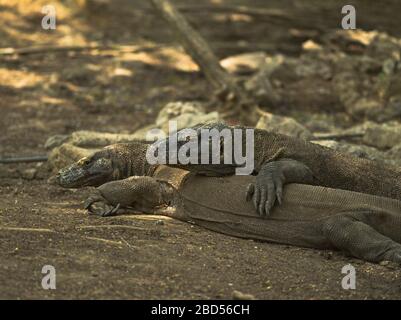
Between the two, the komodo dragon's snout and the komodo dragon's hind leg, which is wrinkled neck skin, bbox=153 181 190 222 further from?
the komodo dragon's hind leg

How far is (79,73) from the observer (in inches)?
479

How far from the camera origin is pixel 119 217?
22.2 feet

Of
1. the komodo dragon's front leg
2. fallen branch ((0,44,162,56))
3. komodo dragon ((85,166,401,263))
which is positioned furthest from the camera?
fallen branch ((0,44,162,56))

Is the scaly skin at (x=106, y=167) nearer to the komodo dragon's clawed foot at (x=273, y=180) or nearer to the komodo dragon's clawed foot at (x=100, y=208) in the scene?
the komodo dragon's clawed foot at (x=100, y=208)

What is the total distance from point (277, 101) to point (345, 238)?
5676 mm

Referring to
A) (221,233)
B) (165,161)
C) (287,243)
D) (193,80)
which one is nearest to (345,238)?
(287,243)

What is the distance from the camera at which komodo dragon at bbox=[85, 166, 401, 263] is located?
19.8 ft

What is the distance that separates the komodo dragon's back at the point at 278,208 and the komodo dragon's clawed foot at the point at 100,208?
58 cm

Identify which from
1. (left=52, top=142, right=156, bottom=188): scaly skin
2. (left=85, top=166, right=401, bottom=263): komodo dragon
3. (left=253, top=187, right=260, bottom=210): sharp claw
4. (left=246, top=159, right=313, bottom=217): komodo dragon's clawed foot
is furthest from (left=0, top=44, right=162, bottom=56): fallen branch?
(left=253, top=187, right=260, bottom=210): sharp claw

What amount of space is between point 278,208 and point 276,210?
2 cm

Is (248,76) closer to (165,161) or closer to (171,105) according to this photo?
(171,105)

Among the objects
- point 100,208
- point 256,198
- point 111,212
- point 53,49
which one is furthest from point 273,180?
point 53,49

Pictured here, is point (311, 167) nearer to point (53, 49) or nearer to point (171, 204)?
point (171, 204)

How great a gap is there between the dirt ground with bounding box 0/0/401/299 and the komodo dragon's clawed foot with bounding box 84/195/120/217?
112 millimetres
